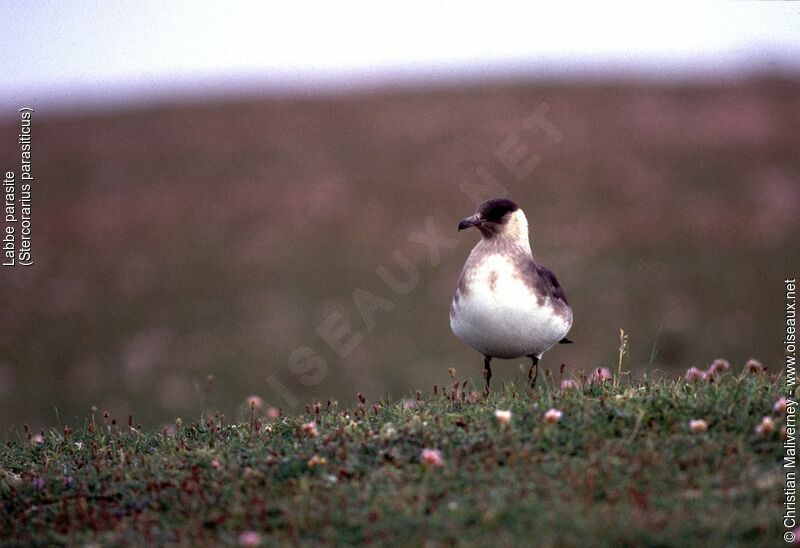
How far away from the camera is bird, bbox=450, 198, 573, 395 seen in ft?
24.3

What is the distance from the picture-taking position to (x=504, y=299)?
7375 millimetres

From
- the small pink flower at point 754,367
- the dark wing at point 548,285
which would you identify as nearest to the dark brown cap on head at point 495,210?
the dark wing at point 548,285

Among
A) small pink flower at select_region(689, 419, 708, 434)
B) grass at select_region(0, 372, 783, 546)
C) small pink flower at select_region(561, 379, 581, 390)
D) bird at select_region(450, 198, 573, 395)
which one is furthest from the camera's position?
bird at select_region(450, 198, 573, 395)

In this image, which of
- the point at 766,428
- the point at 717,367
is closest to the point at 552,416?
the point at 766,428

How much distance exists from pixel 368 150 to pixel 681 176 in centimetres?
698

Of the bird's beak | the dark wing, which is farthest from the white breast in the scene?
the bird's beak

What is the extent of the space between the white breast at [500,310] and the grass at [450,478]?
18.3 inches

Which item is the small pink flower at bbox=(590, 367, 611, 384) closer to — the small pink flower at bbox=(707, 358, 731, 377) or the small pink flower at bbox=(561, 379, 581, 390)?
the small pink flower at bbox=(561, 379, 581, 390)

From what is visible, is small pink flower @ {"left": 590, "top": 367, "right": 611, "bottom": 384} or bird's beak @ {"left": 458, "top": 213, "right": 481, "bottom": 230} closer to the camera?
small pink flower @ {"left": 590, "top": 367, "right": 611, "bottom": 384}

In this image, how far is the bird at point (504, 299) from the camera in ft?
24.3

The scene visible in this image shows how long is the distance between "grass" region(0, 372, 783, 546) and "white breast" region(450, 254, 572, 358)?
465 mm

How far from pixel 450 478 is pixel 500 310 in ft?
6.28

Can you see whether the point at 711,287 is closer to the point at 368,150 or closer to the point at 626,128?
the point at 626,128

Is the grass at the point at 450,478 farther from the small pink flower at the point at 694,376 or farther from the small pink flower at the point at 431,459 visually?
the small pink flower at the point at 694,376
